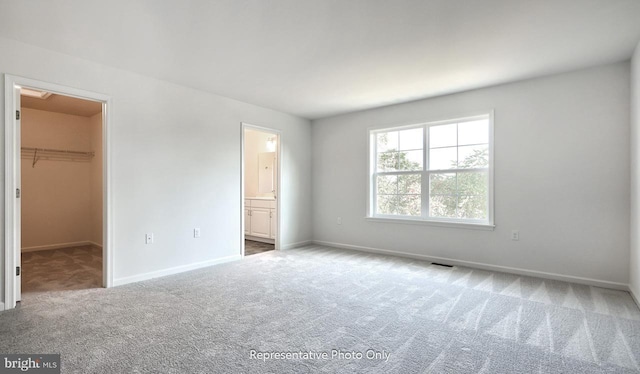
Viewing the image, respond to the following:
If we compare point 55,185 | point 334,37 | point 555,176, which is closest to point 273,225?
point 334,37

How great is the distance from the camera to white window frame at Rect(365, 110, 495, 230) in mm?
4004

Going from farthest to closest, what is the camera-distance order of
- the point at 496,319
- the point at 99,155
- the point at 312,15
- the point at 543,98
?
the point at 99,155, the point at 543,98, the point at 496,319, the point at 312,15

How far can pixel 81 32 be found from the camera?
102 inches

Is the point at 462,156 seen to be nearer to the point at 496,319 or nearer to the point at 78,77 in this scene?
the point at 496,319

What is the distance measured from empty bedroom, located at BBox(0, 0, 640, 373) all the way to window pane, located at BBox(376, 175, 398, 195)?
0.12 ft

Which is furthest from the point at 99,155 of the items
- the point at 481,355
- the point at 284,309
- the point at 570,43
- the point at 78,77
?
the point at 570,43

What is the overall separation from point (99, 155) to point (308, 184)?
153 inches

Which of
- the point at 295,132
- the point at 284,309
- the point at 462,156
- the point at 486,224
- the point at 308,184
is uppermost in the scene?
the point at 295,132

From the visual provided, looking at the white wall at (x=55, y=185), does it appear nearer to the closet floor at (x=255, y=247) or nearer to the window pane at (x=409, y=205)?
the closet floor at (x=255, y=247)

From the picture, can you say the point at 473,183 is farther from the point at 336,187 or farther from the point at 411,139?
the point at 336,187

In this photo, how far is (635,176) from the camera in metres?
2.98

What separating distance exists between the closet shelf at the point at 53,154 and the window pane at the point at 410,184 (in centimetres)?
574

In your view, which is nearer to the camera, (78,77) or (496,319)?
(496,319)

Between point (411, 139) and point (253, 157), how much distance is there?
11.6 ft
